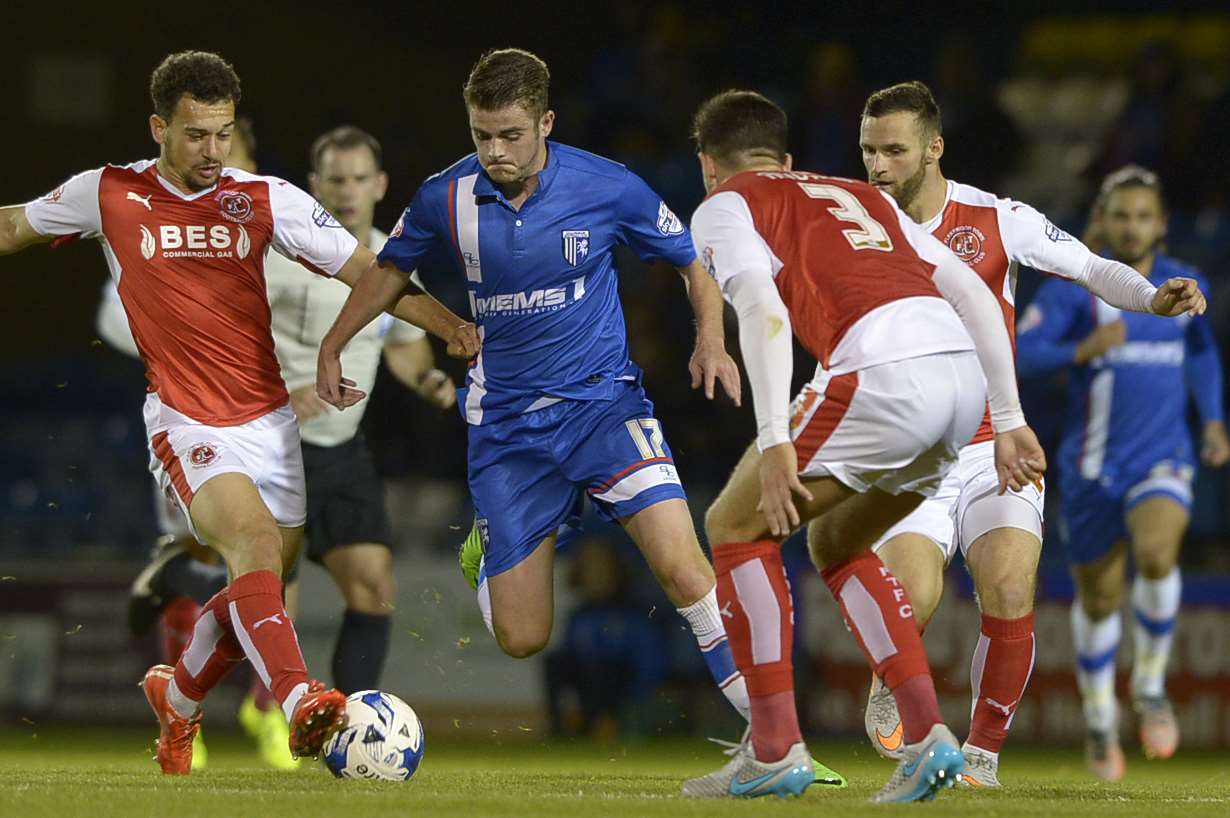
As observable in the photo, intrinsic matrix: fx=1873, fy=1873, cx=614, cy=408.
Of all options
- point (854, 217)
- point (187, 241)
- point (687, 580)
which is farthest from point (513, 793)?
point (187, 241)

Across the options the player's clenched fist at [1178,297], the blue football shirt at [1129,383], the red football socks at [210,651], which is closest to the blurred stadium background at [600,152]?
the blue football shirt at [1129,383]

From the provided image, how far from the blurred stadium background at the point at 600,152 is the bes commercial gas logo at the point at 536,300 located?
475 cm

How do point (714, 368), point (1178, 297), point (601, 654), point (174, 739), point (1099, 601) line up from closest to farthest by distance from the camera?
point (1178, 297), point (714, 368), point (174, 739), point (1099, 601), point (601, 654)

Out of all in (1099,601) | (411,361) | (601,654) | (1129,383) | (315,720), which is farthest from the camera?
(601,654)

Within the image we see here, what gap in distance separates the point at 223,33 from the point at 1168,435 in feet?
32.7

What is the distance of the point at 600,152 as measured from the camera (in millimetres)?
14602

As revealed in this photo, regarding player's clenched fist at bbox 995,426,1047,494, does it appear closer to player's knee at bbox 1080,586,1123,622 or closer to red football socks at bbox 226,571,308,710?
red football socks at bbox 226,571,308,710

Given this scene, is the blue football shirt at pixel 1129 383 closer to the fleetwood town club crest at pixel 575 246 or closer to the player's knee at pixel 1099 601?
the player's knee at pixel 1099 601

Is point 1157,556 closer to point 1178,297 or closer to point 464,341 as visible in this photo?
point 1178,297

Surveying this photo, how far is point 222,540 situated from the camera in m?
6.09

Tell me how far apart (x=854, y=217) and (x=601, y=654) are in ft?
19.5

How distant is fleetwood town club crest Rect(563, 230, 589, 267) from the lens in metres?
6.39

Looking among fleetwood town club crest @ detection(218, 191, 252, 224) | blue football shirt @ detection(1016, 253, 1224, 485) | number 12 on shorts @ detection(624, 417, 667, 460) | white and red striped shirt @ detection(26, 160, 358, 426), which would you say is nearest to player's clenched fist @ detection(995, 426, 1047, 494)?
number 12 on shorts @ detection(624, 417, 667, 460)

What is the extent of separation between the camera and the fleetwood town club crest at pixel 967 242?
6.58 m
